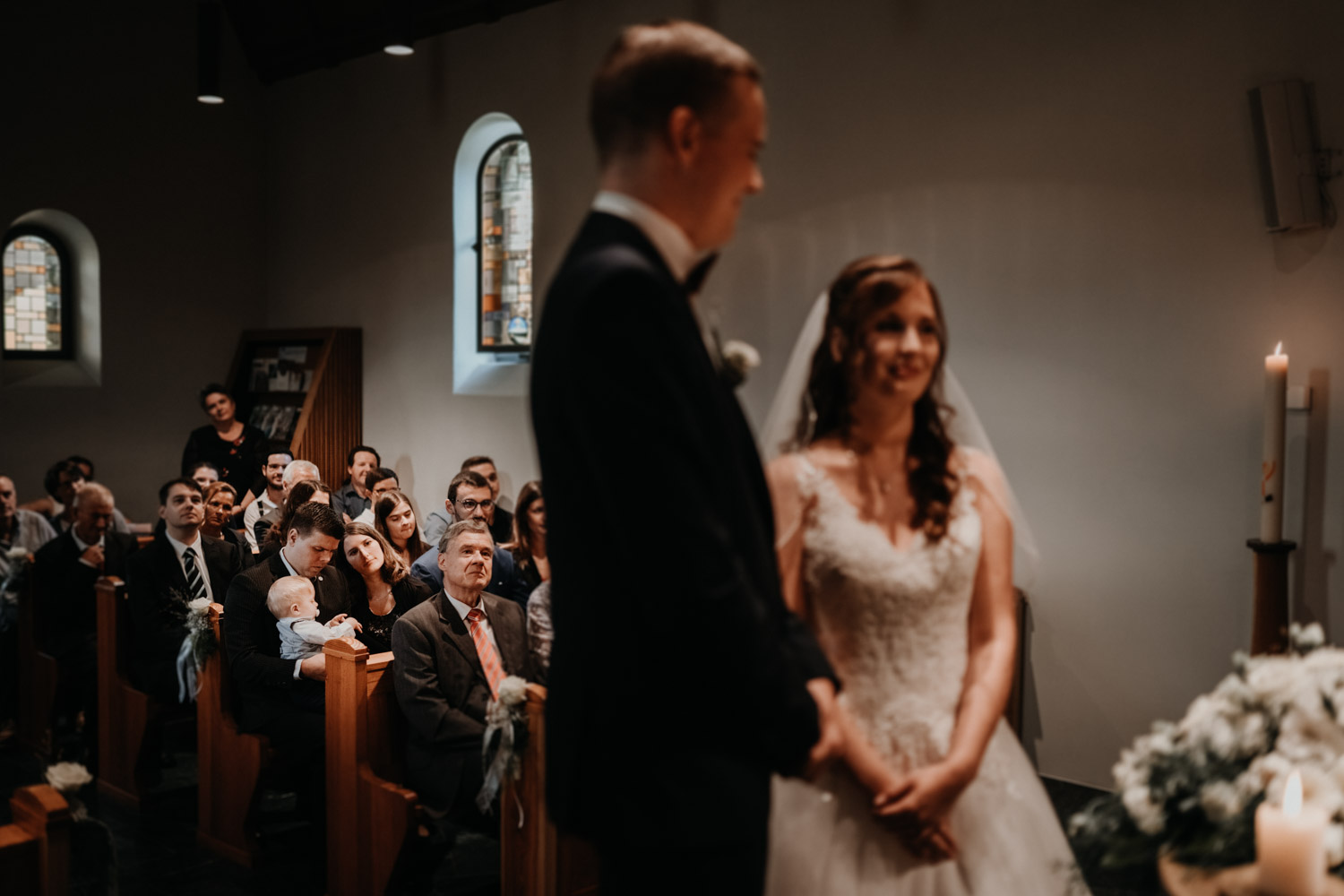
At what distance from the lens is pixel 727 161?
1.25m

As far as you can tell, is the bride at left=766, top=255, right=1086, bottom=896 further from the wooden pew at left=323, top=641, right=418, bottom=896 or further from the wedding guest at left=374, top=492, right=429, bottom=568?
the wedding guest at left=374, top=492, right=429, bottom=568

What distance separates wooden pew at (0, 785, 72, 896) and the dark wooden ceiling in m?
5.89

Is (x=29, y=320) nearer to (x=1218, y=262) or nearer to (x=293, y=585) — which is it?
(x=293, y=585)

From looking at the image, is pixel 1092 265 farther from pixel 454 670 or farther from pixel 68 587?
pixel 68 587

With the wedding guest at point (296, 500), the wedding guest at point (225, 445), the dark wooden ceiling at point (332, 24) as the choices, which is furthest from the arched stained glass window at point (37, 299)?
the wedding guest at point (296, 500)

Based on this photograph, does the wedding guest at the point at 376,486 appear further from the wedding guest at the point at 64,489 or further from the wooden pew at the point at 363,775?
the wooden pew at the point at 363,775

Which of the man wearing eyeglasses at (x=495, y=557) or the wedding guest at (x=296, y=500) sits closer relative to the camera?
the man wearing eyeglasses at (x=495, y=557)

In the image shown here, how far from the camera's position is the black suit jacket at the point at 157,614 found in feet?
15.3

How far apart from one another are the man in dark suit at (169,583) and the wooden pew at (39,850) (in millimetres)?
2515

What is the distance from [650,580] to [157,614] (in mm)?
4219

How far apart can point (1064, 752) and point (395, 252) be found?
581cm

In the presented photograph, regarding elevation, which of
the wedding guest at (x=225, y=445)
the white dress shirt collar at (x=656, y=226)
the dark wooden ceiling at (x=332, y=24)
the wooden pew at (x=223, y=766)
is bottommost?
the wooden pew at (x=223, y=766)

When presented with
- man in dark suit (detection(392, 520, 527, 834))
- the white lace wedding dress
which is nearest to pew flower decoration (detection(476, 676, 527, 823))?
man in dark suit (detection(392, 520, 527, 834))

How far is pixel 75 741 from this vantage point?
493 cm
